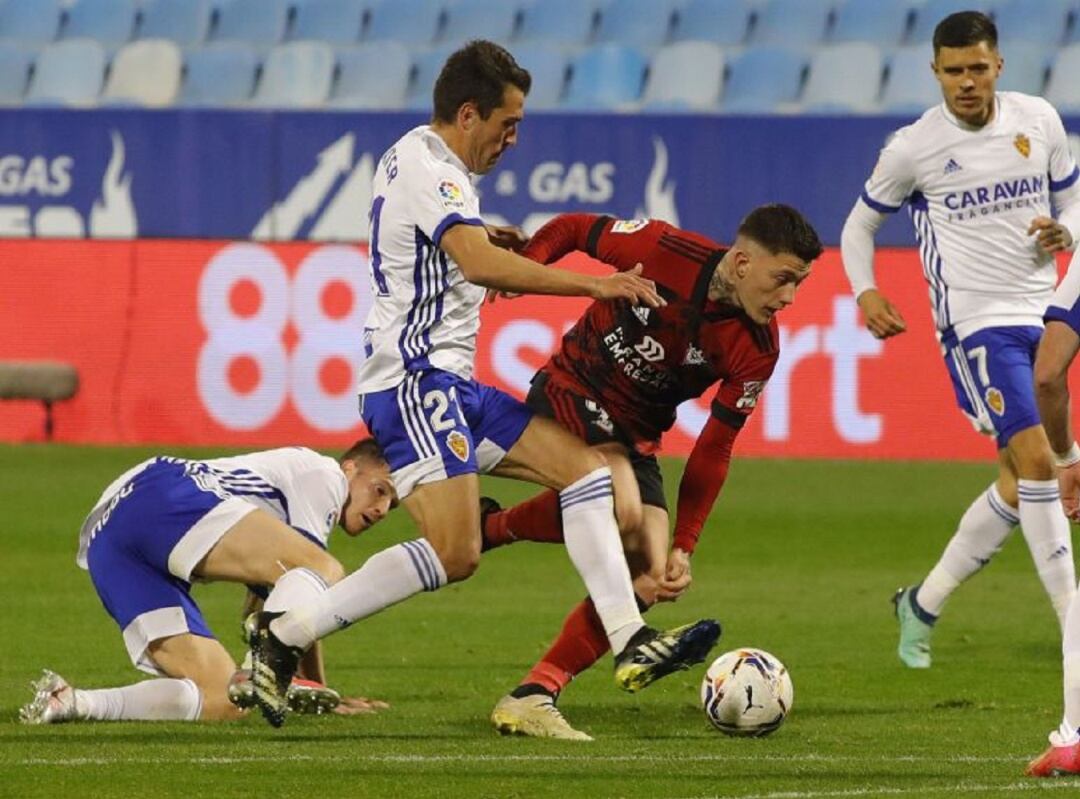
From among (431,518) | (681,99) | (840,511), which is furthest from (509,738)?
(681,99)

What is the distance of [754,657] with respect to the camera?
673 centimetres

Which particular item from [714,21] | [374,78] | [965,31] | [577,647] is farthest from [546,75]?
[577,647]

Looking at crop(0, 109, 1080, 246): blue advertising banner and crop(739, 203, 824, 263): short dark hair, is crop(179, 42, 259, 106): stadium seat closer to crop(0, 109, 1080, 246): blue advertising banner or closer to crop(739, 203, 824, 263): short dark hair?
crop(0, 109, 1080, 246): blue advertising banner

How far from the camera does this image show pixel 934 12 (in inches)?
741

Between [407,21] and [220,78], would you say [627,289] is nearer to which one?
[220,78]

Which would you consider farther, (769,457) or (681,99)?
(681,99)

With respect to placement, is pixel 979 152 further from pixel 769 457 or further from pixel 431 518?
pixel 769 457

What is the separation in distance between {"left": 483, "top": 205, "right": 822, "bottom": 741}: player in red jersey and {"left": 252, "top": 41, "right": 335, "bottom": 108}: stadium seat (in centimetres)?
1198

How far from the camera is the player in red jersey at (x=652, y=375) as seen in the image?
263 inches

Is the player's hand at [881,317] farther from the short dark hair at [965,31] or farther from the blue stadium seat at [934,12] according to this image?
the blue stadium seat at [934,12]

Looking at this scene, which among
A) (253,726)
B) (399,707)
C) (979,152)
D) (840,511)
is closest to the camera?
(253,726)

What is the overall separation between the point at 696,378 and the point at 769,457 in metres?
9.19

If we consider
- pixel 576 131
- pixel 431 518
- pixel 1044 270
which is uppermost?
pixel 576 131

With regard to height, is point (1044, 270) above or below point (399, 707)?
above
